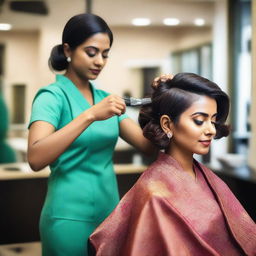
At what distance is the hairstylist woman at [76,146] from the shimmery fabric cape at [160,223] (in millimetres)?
210

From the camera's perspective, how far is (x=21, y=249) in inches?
135

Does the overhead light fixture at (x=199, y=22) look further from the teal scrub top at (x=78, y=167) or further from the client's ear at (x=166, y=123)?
the client's ear at (x=166, y=123)

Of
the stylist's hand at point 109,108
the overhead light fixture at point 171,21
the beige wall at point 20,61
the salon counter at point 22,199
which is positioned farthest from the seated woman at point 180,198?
the overhead light fixture at point 171,21

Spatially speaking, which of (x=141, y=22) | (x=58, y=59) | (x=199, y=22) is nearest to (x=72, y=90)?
(x=58, y=59)

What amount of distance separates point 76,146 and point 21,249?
7.04ft

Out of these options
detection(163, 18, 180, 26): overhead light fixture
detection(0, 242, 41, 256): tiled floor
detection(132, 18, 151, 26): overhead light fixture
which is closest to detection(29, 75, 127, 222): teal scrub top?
detection(0, 242, 41, 256): tiled floor

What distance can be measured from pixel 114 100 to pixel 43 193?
81.0 inches

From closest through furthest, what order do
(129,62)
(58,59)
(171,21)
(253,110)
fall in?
(58,59), (253,110), (129,62), (171,21)

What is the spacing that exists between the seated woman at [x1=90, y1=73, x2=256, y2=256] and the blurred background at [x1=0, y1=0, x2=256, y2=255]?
139 centimetres

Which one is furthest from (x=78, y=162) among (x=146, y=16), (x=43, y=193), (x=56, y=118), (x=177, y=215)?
(x=146, y=16)

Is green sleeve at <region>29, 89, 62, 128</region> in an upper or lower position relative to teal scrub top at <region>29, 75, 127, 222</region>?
upper

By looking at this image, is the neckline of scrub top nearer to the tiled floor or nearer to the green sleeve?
the green sleeve

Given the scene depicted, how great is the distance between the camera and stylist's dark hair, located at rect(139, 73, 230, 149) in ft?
4.63

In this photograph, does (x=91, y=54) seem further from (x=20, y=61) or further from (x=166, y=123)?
(x=20, y=61)
